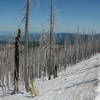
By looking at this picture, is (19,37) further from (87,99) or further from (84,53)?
(84,53)

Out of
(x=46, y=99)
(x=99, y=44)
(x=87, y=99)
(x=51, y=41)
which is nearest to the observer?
(x=87, y=99)

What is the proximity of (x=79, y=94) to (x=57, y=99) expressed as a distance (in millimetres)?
997

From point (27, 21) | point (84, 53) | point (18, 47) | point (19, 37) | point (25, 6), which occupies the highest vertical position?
point (25, 6)

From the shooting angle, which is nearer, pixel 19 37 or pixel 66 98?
pixel 66 98

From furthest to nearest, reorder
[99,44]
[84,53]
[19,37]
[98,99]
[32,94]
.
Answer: [99,44], [84,53], [19,37], [32,94], [98,99]

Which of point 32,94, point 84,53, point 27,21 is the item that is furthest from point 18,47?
point 84,53

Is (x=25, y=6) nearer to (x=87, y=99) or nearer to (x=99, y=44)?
(x=87, y=99)

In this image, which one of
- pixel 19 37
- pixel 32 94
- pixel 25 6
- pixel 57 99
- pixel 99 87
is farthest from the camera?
pixel 19 37

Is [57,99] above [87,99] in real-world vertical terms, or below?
below

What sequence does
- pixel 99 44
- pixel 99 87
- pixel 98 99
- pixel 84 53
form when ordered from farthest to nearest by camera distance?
pixel 99 44
pixel 84 53
pixel 99 87
pixel 98 99

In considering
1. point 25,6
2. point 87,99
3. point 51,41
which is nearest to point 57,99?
point 87,99

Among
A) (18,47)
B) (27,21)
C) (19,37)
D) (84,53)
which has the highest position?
(27,21)

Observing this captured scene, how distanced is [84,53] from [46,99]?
122 ft

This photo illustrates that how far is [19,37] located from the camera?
8.23 m
